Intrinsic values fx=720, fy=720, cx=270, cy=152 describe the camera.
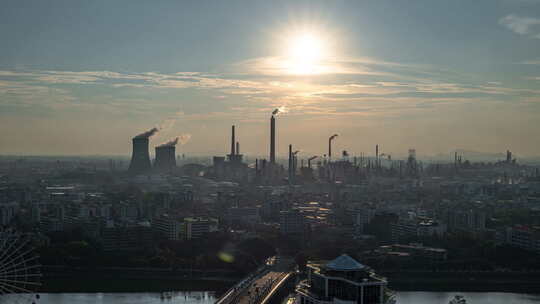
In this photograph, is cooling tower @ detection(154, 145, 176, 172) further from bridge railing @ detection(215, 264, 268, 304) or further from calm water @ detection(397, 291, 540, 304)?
calm water @ detection(397, 291, 540, 304)

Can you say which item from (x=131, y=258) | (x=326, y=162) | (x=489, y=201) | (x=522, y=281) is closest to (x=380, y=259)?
(x=522, y=281)

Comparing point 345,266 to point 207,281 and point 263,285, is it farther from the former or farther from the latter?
point 207,281

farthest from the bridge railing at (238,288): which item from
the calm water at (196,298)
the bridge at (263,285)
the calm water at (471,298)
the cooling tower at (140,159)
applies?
the cooling tower at (140,159)

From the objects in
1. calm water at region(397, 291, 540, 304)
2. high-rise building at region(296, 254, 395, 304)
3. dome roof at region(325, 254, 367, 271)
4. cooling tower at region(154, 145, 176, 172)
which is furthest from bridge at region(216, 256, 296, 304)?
cooling tower at region(154, 145, 176, 172)

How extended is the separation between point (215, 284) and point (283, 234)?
17.3 ft

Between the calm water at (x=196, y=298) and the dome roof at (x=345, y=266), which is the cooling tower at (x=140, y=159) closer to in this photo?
the calm water at (x=196, y=298)

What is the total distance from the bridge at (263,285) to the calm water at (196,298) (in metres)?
0.66

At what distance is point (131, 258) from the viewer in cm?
1511

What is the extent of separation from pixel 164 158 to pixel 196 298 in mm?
28053

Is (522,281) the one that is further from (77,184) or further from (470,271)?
(77,184)

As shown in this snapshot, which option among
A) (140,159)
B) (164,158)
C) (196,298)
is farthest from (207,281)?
(164,158)

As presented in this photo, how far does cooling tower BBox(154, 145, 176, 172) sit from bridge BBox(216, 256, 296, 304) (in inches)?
982

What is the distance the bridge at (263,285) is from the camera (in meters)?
10.9

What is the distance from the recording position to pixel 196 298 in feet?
40.2
